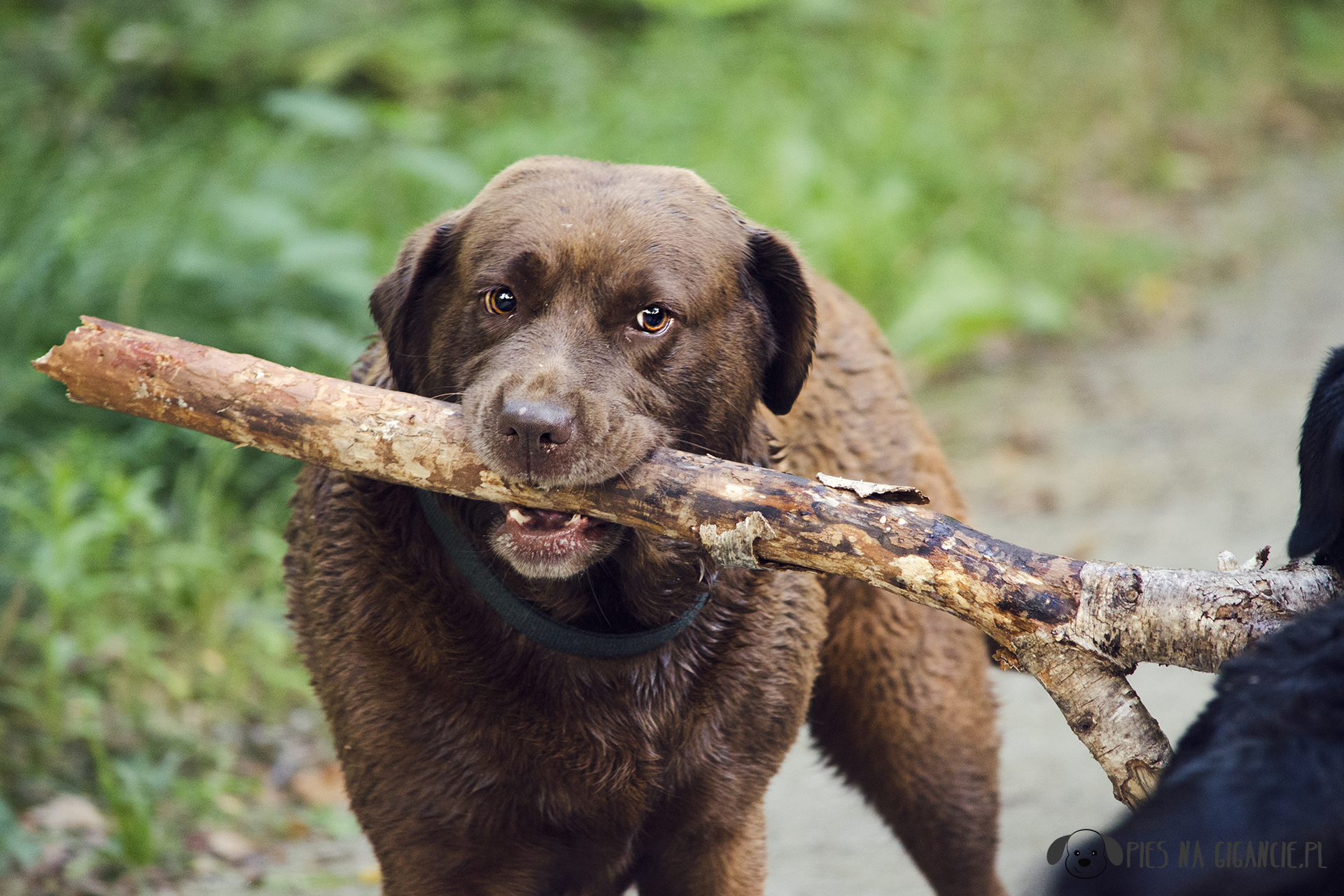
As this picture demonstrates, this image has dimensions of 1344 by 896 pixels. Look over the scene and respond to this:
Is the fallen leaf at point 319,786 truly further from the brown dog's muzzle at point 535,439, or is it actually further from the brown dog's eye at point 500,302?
the brown dog's muzzle at point 535,439

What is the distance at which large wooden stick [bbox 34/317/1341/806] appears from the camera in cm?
197

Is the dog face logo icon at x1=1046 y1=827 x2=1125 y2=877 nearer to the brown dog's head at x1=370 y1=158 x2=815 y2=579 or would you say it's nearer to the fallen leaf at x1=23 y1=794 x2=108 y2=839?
the brown dog's head at x1=370 y1=158 x2=815 y2=579

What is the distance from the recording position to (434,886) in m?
2.57

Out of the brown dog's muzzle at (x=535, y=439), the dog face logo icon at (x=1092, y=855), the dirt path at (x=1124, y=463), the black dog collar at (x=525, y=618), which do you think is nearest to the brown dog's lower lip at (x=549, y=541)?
the black dog collar at (x=525, y=618)

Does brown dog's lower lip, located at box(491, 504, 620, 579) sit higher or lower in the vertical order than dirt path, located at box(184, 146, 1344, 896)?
lower

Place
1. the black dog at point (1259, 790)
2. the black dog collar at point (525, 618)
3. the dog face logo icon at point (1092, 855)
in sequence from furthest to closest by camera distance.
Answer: the black dog collar at point (525, 618)
the dog face logo icon at point (1092, 855)
the black dog at point (1259, 790)

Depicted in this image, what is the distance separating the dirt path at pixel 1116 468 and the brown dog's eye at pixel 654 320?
1675mm

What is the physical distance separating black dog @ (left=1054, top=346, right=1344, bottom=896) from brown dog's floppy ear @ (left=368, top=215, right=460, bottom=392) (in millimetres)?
1816

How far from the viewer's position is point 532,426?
2.29 metres

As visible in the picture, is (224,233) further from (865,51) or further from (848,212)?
(865,51)

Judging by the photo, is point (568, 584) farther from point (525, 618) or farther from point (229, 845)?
point (229, 845)

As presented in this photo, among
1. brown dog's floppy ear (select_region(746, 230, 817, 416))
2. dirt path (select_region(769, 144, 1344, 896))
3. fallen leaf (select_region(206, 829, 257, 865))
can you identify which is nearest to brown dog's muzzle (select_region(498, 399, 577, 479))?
brown dog's floppy ear (select_region(746, 230, 817, 416))

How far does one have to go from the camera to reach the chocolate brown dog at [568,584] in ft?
8.38

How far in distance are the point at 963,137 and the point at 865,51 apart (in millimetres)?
1099
